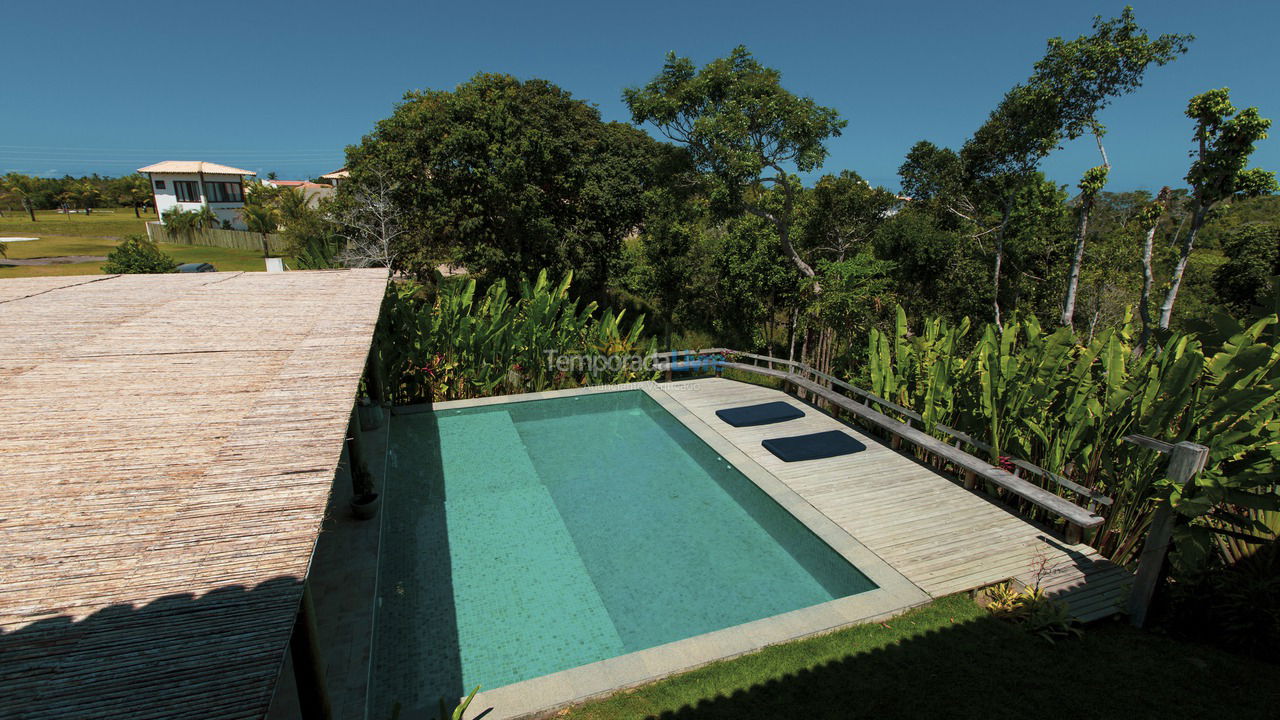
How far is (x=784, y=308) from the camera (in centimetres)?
1877

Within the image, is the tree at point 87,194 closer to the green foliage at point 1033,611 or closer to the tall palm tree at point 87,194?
the tall palm tree at point 87,194

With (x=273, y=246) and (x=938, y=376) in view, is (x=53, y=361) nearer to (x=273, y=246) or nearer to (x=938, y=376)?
(x=938, y=376)

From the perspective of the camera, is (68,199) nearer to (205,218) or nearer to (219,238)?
(205,218)

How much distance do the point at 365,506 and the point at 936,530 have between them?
6.35 metres

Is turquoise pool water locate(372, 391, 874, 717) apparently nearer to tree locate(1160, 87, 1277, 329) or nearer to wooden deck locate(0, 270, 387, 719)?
wooden deck locate(0, 270, 387, 719)

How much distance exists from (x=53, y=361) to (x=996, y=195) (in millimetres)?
21171

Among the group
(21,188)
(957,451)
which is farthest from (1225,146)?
(21,188)

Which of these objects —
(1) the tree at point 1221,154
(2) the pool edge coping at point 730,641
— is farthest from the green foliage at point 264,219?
(1) the tree at point 1221,154

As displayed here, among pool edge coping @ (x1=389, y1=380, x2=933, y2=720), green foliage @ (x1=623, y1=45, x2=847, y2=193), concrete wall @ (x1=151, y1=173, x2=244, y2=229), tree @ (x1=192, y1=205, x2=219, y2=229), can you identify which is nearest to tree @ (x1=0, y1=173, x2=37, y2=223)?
concrete wall @ (x1=151, y1=173, x2=244, y2=229)

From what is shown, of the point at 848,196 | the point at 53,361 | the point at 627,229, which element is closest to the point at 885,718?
the point at 53,361

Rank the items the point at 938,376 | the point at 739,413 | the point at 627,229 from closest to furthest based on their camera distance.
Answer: the point at 938,376, the point at 739,413, the point at 627,229

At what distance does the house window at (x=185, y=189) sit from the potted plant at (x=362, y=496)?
5555 cm

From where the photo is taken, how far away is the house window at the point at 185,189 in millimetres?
46594

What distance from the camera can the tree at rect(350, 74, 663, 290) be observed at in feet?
56.8
